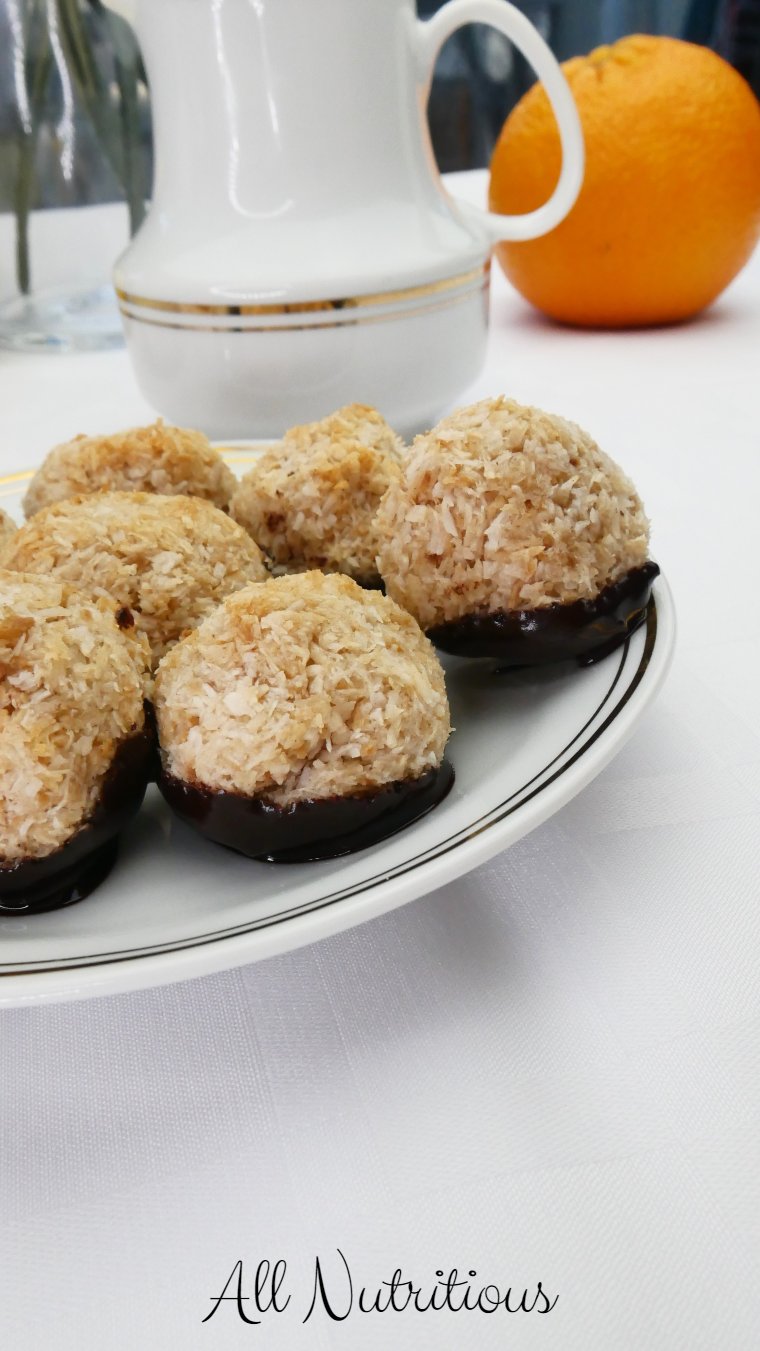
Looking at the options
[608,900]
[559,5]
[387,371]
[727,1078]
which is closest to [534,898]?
[608,900]

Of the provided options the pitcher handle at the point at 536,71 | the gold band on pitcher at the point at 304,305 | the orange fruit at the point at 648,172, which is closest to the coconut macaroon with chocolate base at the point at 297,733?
the gold band on pitcher at the point at 304,305

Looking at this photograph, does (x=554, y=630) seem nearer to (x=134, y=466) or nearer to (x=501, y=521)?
(x=501, y=521)

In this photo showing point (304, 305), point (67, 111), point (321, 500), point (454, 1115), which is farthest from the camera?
point (67, 111)

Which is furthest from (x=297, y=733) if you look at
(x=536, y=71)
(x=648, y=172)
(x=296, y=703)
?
(x=648, y=172)

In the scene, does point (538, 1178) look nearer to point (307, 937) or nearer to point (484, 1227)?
point (484, 1227)

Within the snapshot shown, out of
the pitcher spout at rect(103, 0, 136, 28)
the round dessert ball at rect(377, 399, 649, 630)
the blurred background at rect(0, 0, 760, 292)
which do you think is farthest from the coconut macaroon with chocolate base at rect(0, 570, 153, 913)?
the blurred background at rect(0, 0, 760, 292)

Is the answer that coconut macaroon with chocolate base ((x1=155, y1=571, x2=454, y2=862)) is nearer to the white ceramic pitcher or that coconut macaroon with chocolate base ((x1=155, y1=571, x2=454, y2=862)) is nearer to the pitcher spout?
the white ceramic pitcher

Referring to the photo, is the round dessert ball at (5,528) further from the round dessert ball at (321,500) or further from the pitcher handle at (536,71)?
the pitcher handle at (536,71)

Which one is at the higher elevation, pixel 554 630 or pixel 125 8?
pixel 125 8
